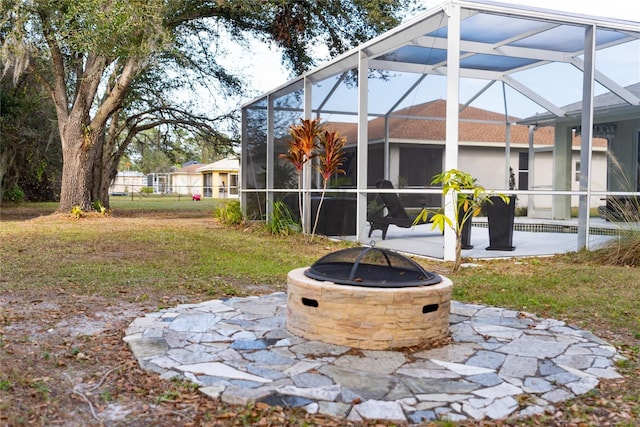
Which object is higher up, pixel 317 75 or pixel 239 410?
pixel 317 75

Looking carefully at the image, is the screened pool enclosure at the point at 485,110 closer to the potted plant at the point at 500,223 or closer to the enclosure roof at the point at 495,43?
the enclosure roof at the point at 495,43

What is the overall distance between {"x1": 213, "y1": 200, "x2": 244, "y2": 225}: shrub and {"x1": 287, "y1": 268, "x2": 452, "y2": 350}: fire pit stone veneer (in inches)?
373

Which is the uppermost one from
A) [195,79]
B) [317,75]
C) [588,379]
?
[195,79]

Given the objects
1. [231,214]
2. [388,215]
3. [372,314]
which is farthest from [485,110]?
[372,314]

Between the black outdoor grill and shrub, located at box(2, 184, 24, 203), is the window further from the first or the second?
shrub, located at box(2, 184, 24, 203)

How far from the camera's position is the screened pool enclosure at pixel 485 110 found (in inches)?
291

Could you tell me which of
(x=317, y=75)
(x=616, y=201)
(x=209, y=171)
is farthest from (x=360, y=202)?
(x=209, y=171)

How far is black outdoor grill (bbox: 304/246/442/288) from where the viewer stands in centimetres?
352

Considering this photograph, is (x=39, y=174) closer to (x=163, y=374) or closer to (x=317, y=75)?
(x=317, y=75)

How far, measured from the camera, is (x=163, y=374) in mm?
2928

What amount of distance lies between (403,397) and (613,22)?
682 cm

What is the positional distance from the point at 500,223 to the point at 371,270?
4.41 meters

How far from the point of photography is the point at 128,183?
157ft

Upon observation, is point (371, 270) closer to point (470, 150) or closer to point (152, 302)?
point (152, 302)
